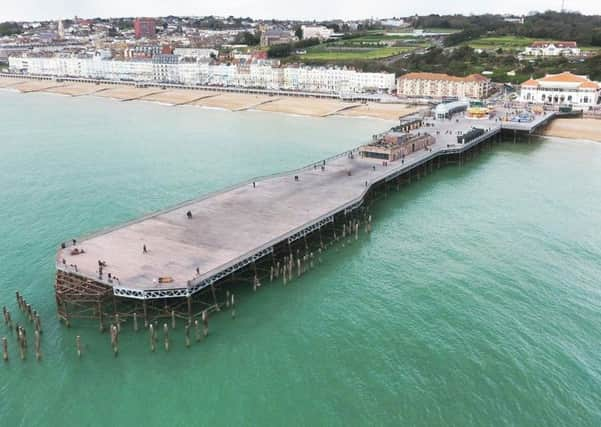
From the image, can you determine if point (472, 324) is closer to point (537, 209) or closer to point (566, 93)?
point (537, 209)

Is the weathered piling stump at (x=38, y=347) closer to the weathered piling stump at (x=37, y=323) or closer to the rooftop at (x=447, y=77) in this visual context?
the weathered piling stump at (x=37, y=323)

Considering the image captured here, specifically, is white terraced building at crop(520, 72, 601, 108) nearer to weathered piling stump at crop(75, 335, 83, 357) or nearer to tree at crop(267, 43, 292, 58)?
tree at crop(267, 43, 292, 58)

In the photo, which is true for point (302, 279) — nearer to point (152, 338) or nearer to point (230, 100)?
point (152, 338)

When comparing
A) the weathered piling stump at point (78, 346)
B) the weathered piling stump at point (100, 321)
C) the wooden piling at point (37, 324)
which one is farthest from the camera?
the weathered piling stump at point (100, 321)

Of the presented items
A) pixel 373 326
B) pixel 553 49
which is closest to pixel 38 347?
pixel 373 326

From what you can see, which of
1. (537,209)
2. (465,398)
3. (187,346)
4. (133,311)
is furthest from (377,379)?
(537,209)

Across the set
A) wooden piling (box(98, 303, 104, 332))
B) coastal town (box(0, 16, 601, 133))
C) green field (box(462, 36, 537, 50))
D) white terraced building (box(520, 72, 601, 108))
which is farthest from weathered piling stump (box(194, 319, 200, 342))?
green field (box(462, 36, 537, 50))

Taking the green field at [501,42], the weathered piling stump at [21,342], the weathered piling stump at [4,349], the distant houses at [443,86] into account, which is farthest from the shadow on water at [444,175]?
the green field at [501,42]
